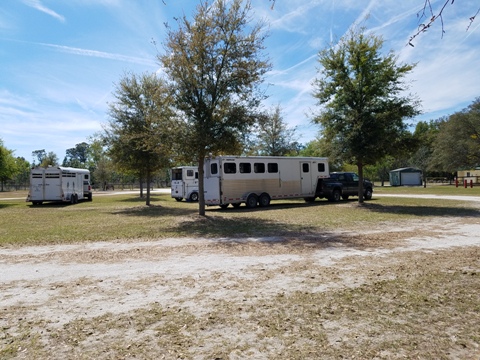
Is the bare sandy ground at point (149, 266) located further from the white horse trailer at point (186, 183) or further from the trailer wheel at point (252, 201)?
the white horse trailer at point (186, 183)

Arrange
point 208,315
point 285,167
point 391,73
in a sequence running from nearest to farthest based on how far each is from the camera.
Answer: point 208,315 < point 391,73 < point 285,167

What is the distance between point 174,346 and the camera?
3.37 m

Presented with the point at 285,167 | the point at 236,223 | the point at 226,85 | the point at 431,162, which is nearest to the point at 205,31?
the point at 226,85

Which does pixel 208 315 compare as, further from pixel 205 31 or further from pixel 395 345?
pixel 205 31

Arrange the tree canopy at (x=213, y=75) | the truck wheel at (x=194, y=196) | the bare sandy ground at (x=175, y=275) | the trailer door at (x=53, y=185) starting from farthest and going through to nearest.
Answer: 1. the truck wheel at (x=194, y=196)
2. the trailer door at (x=53, y=185)
3. the tree canopy at (x=213, y=75)
4. the bare sandy ground at (x=175, y=275)

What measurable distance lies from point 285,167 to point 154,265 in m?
15.4

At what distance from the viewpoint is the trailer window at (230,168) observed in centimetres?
1894

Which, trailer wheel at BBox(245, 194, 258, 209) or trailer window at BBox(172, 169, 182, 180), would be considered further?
trailer window at BBox(172, 169, 182, 180)

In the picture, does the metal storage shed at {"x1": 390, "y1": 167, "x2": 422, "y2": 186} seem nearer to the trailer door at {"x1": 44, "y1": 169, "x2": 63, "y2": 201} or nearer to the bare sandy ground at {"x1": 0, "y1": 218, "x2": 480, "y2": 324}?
the bare sandy ground at {"x1": 0, "y1": 218, "x2": 480, "y2": 324}

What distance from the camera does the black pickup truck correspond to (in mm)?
23359

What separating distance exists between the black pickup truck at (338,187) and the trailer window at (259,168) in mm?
4851

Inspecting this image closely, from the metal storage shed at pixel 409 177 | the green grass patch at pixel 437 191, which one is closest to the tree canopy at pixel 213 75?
the green grass patch at pixel 437 191

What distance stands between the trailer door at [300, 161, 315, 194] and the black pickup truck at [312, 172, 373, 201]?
880 mm

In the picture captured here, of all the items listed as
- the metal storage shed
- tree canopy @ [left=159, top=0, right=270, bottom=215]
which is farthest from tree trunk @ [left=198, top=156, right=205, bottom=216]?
the metal storage shed
